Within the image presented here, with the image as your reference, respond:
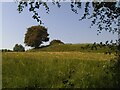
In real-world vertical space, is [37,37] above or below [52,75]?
above

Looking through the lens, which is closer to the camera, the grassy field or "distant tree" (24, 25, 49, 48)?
the grassy field

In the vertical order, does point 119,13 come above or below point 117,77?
above

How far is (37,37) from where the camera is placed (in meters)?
104

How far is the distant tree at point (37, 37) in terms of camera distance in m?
101

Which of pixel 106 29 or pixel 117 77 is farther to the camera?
pixel 117 77

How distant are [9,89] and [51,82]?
261cm

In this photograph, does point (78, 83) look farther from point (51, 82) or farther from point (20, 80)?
point (20, 80)

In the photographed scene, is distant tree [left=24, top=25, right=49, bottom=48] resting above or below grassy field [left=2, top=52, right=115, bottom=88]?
above

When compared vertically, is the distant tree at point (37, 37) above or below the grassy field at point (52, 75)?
above

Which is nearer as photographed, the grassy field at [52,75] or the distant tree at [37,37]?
the grassy field at [52,75]

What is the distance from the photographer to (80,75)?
1694cm

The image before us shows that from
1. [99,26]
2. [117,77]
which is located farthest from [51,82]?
[99,26]

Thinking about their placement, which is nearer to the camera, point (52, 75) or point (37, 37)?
point (52, 75)

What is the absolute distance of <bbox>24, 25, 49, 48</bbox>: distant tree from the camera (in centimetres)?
10099
